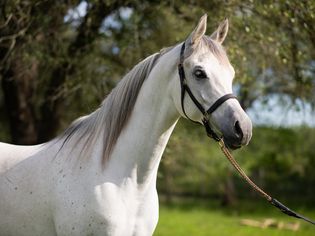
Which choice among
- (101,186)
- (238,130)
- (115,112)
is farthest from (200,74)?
(101,186)

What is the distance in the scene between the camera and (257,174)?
30.8 m

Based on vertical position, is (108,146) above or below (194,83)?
below

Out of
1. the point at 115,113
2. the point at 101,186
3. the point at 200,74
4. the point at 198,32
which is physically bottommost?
the point at 101,186

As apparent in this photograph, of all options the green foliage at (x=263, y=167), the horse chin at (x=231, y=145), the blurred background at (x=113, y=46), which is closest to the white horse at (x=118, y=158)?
the horse chin at (x=231, y=145)

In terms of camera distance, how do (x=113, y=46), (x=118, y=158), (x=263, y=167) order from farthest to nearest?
(x=263, y=167) → (x=113, y=46) → (x=118, y=158)

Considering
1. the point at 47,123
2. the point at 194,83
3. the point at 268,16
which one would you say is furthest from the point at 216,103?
the point at 47,123

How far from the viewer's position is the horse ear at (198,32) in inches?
122

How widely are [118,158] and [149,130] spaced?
295 mm

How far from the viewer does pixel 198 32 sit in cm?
312

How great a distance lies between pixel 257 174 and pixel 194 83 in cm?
2870

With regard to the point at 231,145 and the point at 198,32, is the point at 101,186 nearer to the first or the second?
the point at 231,145

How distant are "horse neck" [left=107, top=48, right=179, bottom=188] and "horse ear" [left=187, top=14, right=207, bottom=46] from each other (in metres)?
0.18

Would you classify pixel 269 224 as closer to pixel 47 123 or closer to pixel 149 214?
pixel 47 123

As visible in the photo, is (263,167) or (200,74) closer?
(200,74)
